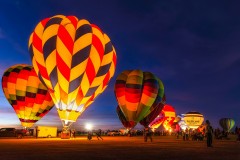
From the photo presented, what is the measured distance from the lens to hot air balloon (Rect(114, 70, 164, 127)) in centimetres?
4484

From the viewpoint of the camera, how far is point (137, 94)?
44719 mm

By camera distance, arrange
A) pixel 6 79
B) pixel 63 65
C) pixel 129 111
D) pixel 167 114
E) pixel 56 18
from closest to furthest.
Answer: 1. pixel 63 65
2. pixel 56 18
3. pixel 6 79
4. pixel 129 111
5. pixel 167 114

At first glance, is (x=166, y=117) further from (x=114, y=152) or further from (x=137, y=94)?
(x=114, y=152)

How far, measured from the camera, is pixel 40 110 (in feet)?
136

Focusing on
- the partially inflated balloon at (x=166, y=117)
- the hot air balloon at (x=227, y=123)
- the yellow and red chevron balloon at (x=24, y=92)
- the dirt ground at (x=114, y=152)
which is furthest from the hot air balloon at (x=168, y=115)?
the dirt ground at (x=114, y=152)

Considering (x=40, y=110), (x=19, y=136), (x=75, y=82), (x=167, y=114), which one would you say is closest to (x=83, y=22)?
(x=75, y=82)

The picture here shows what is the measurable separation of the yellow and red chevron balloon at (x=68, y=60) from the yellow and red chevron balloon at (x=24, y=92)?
8146 millimetres

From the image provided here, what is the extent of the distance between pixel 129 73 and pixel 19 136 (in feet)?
57.9

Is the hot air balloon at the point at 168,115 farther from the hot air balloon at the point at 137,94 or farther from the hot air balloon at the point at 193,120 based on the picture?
the hot air balloon at the point at 137,94

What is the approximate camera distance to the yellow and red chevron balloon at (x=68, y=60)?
100ft

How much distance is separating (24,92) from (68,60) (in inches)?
488

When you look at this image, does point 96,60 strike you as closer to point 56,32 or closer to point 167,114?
point 56,32

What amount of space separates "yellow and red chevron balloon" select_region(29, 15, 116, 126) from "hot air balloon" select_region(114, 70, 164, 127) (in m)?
12.4

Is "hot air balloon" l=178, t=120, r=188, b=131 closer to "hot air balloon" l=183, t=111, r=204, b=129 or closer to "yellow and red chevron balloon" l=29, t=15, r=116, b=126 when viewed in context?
"hot air balloon" l=183, t=111, r=204, b=129
